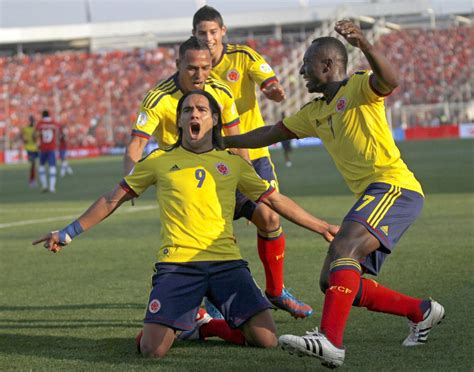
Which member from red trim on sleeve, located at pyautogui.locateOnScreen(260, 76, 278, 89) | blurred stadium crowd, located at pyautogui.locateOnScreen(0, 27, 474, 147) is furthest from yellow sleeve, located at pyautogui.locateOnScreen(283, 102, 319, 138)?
blurred stadium crowd, located at pyautogui.locateOnScreen(0, 27, 474, 147)

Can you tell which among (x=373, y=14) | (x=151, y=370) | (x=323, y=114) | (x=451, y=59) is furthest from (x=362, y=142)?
(x=373, y=14)

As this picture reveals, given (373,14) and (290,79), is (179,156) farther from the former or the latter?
(373,14)

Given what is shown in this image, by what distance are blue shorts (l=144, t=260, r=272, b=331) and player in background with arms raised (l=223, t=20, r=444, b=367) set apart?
1.85ft

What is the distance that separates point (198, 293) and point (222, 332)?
0.46 metres

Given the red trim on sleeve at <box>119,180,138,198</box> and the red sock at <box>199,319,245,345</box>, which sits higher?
the red trim on sleeve at <box>119,180,138,198</box>

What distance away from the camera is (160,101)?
26.2ft

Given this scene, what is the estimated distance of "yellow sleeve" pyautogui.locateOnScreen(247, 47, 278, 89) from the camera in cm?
881

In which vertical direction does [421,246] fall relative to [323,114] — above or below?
below

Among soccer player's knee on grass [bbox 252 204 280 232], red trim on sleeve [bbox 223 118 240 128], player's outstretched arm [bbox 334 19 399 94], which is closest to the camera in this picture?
player's outstretched arm [bbox 334 19 399 94]

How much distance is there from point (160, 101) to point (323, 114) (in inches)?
76.2

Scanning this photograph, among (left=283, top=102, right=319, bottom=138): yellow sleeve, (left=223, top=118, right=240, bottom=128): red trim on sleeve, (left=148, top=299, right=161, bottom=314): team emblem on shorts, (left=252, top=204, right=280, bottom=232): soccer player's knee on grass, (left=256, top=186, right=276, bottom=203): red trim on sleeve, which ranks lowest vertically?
(left=148, top=299, right=161, bottom=314): team emblem on shorts

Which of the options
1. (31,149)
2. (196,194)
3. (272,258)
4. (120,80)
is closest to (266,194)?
(196,194)

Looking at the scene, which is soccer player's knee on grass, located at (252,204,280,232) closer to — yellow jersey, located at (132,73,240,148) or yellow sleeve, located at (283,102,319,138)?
yellow jersey, located at (132,73,240,148)

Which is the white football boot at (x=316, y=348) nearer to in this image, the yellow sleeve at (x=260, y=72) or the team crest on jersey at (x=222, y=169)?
the team crest on jersey at (x=222, y=169)
